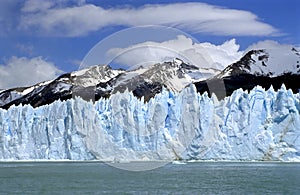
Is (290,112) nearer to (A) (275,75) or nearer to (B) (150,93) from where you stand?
(B) (150,93)

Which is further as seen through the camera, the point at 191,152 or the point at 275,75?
the point at 275,75

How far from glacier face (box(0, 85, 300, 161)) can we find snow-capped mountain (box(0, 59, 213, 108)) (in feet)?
4.44

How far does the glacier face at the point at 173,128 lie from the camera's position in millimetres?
37656

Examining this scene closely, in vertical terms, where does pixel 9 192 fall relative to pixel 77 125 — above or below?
→ below

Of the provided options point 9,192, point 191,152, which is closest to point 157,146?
point 191,152

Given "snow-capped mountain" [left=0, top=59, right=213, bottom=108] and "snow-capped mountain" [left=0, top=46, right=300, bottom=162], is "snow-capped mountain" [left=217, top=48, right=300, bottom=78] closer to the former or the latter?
"snow-capped mountain" [left=0, top=59, right=213, bottom=108]

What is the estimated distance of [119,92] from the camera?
1671 inches

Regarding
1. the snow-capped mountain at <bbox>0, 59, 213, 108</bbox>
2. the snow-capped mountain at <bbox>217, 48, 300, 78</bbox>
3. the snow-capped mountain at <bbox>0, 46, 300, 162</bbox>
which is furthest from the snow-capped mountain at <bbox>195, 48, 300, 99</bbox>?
the snow-capped mountain at <bbox>0, 46, 300, 162</bbox>

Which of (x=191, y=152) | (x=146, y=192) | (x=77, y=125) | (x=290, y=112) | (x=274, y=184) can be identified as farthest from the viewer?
(x=77, y=125)

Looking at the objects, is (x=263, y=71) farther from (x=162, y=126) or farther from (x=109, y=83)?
(x=162, y=126)

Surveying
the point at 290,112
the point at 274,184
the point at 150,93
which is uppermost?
the point at 150,93

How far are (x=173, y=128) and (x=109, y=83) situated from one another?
33.4m

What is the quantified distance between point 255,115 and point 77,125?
14.7 metres

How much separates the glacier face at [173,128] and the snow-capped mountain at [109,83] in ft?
4.44
